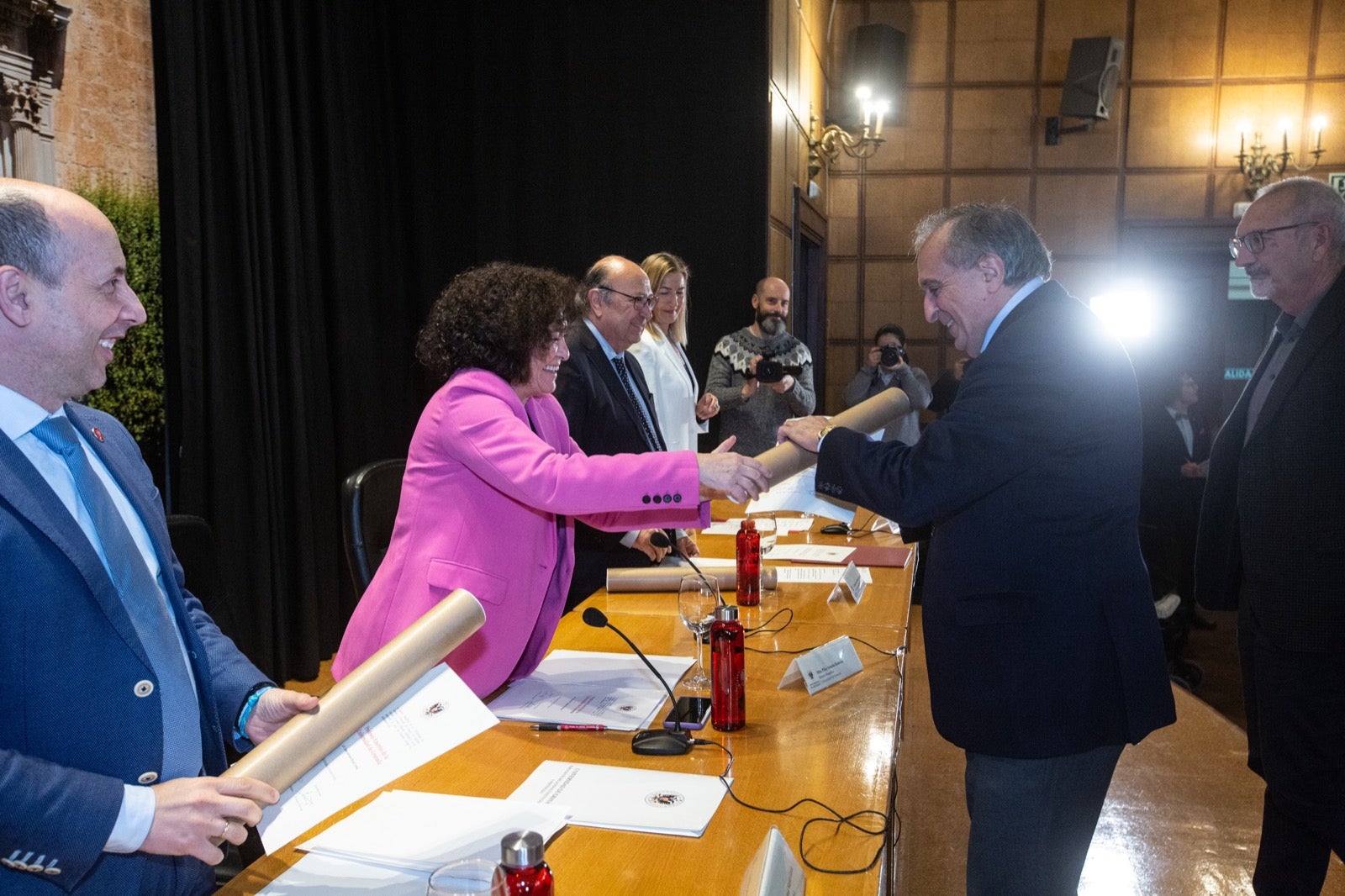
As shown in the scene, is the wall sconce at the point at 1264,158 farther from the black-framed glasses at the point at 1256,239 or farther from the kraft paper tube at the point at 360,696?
the kraft paper tube at the point at 360,696

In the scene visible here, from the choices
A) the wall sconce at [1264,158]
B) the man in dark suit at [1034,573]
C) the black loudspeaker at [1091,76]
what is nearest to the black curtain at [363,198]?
the man in dark suit at [1034,573]

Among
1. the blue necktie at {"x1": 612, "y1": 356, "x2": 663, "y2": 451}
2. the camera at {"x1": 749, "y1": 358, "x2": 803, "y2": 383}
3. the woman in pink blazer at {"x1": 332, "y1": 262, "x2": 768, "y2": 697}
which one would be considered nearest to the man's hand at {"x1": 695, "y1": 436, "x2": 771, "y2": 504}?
the woman in pink blazer at {"x1": 332, "y1": 262, "x2": 768, "y2": 697}

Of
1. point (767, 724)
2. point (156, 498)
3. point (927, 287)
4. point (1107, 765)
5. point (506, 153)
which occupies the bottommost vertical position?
point (1107, 765)

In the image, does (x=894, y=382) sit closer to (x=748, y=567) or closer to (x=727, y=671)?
(x=748, y=567)

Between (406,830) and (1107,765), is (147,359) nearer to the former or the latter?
(406,830)

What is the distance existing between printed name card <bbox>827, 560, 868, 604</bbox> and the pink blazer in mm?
767

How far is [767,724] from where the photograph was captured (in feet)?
5.75

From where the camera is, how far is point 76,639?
119 cm

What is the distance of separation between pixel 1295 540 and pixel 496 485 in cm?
177

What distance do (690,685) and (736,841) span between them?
1.94 ft

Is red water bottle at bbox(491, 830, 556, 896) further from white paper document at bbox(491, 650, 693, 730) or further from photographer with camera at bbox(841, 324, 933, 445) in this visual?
photographer with camera at bbox(841, 324, 933, 445)

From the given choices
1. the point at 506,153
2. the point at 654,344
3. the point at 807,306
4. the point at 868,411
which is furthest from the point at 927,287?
the point at 807,306

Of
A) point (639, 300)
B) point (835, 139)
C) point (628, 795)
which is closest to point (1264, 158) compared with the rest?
point (835, 139)

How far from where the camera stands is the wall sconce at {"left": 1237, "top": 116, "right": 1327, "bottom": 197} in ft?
26.1
